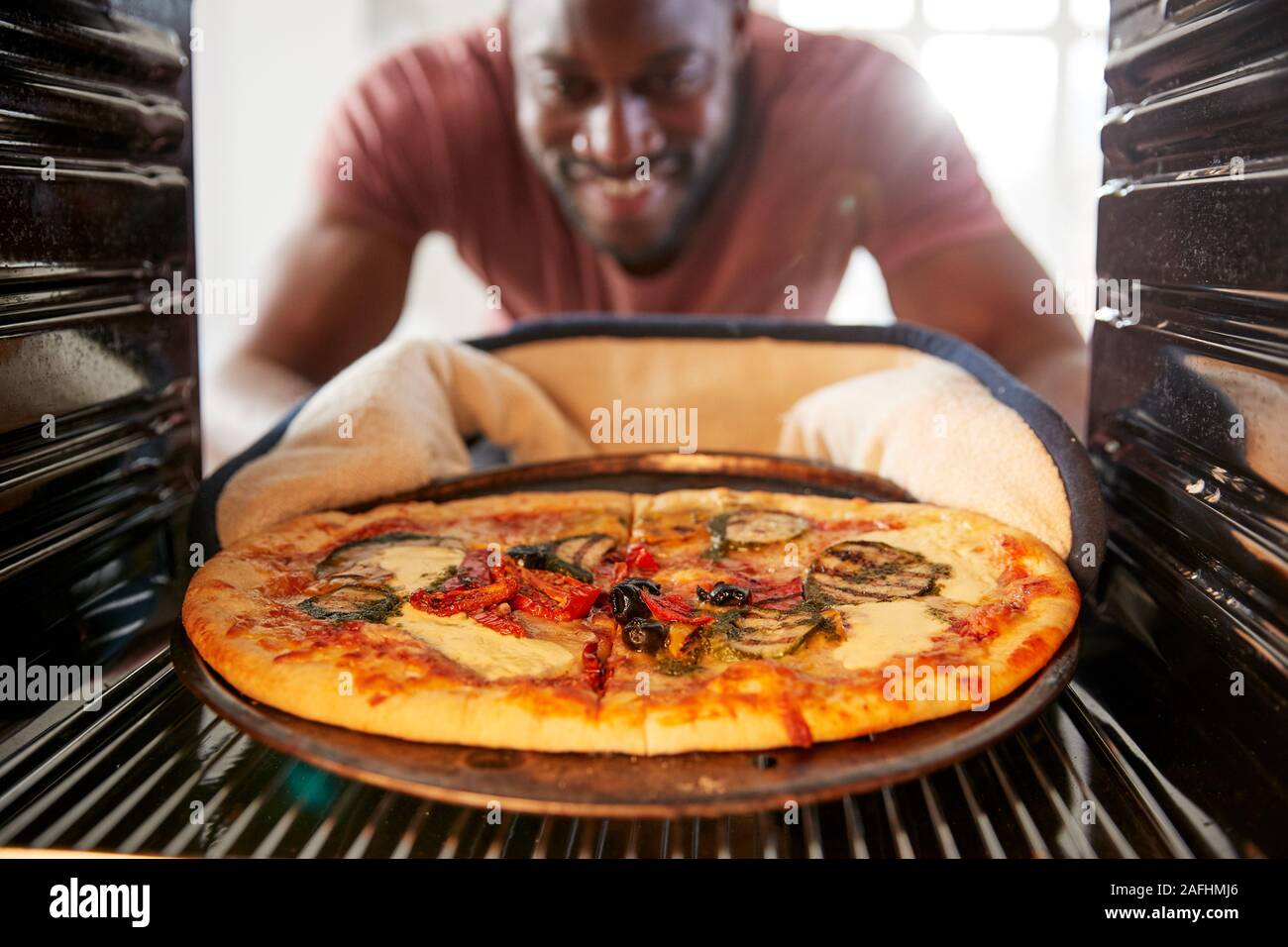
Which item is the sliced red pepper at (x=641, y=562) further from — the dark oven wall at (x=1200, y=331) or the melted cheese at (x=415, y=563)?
the dark oven wall at (x=1200, y=331)

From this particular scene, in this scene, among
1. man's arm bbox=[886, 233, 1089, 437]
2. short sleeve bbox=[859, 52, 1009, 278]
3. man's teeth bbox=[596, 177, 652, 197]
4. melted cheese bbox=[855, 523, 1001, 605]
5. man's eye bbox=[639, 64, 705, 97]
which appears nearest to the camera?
melted cheese bbox=[855, 523, 1001, 605]

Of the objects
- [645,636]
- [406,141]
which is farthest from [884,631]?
[406,141]

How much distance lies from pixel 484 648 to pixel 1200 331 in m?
1.31

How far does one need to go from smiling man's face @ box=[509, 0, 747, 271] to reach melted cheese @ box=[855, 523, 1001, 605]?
200cm

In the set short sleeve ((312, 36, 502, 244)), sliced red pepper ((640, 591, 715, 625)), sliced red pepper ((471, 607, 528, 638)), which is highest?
short sleeve ((312, 36, 502, 244))

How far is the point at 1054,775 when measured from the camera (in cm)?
149

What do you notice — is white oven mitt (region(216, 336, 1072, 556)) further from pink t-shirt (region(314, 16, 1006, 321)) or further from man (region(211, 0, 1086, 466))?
pink t-shirt (region(314, 16, 1006, 321))

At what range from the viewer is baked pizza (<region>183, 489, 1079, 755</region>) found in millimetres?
1409

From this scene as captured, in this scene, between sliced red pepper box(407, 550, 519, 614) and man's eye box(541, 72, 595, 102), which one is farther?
man's eye box(541, 72, 595, 102)

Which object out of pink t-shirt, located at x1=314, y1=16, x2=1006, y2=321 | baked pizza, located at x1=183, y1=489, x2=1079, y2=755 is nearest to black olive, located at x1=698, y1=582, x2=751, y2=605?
baked pizza, located at x1=183, y1=489, x2=1079, y2=755

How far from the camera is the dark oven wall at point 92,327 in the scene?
1.88 meters

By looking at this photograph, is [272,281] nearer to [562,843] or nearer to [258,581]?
[258,581]

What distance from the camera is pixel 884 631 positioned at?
1772 mm
